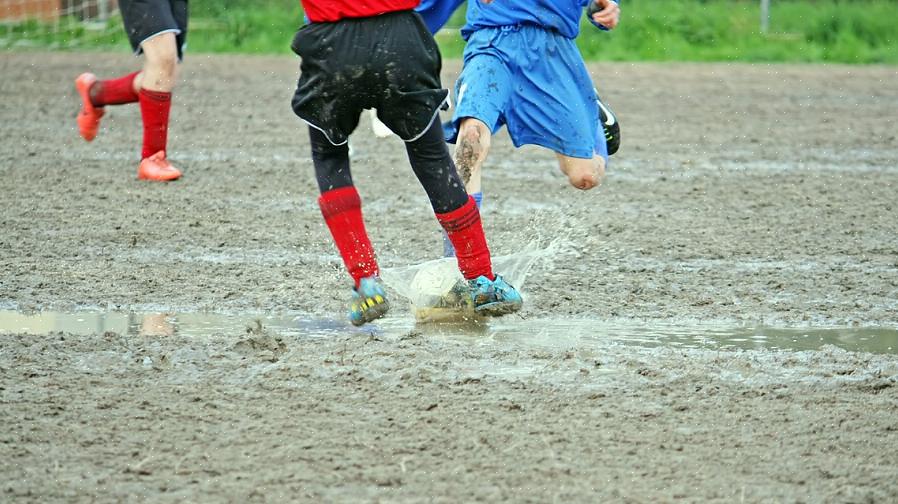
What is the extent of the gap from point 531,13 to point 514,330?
162cm

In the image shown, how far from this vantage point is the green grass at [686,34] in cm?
1844

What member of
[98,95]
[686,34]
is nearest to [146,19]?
[98,95]

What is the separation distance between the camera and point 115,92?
8.82m

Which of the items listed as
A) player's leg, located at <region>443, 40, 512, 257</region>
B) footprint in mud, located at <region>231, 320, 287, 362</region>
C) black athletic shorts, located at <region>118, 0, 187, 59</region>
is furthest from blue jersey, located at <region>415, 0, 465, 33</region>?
black athletic shorts, located at <region>118, 0, 187, 59</region>

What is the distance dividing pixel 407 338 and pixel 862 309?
76.1 inches

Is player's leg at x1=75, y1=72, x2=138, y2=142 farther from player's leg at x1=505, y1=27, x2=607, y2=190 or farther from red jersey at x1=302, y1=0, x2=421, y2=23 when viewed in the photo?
red jersey at x1=302, y1=0, x2=421, y2=23

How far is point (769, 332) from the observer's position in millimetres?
5121

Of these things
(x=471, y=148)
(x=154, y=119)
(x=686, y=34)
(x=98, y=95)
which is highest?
(x=471, y=148)

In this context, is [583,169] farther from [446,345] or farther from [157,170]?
[157,170]

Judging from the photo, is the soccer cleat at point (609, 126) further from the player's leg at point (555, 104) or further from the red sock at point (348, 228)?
the red sock at point (348, 228)

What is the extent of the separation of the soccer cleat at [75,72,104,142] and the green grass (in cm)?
937

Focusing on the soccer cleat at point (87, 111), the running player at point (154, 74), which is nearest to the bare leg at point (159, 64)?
the running player at point (154, 74)

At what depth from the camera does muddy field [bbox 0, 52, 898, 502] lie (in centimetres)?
351

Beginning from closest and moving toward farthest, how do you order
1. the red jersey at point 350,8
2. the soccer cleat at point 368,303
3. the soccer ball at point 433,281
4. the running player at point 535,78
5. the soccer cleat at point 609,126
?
the red jersey at point 350,8 → the soccer cleat at point 368,303 → the soccer ball at point 433,281 → the running player at point 535,78 → the soccer cleat at point 609,126
